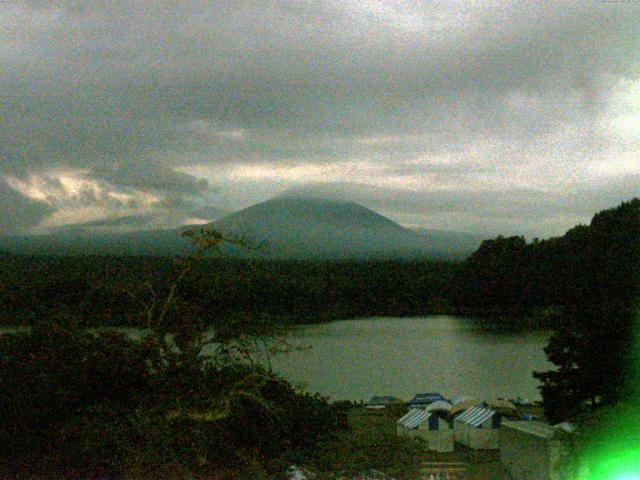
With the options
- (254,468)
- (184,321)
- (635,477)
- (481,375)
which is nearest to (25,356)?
(184,321)

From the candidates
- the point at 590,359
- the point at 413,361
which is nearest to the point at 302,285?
the point at 413,361

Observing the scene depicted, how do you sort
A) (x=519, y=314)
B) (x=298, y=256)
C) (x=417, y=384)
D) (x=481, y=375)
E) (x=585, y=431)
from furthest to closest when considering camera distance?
1. (x=298, y=256)
2. (x=519, y=314)
3. (x=481, y=375)
4. (x=417, y=384)
5. (x=585, y=431)

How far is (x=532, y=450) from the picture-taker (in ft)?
23.9

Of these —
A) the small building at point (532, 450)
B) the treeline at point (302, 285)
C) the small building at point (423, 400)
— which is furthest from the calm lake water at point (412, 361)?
the small building at point (532, 450)

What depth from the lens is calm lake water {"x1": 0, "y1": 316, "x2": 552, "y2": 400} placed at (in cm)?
1889

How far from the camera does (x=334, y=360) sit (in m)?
22.8

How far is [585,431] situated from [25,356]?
3.73 m

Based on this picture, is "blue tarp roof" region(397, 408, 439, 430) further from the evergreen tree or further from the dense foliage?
the dense foliage

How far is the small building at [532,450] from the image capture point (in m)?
6.29

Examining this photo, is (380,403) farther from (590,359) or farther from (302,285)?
(302,285)

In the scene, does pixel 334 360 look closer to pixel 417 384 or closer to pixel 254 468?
pixel 417 384

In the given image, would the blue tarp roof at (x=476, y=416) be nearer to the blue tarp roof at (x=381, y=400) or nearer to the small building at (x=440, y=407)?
the small building at (x=440, y=407)

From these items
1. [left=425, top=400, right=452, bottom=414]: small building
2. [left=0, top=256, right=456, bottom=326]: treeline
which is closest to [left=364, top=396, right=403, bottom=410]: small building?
[left=425, top=400, right=452, bottom=414]: small building

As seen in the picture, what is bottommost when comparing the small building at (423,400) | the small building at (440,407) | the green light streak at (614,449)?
the small building at (423,400)
